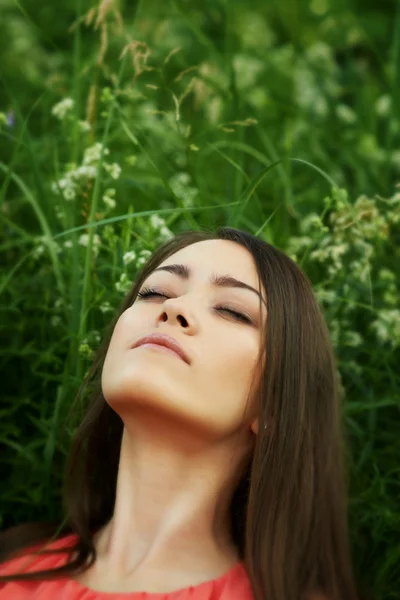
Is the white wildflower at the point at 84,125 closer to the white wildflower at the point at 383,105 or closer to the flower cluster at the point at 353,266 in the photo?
the flower cluster at the point at 353,266

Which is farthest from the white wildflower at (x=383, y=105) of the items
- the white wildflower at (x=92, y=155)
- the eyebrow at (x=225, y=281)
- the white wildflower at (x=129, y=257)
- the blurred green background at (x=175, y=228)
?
the eyebrow at (x=225, y=281)

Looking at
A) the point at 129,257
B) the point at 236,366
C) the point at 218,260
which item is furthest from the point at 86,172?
the point at 236,366

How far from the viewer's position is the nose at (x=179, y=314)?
7.20 feet

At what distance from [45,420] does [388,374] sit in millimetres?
934

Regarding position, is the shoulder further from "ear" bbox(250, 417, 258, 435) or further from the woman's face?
"ear" bbox(250, 417, 258, 435)

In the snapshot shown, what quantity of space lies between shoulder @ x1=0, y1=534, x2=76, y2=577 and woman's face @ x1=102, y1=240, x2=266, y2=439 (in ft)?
1.24

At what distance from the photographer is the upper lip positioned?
2158 millimetres

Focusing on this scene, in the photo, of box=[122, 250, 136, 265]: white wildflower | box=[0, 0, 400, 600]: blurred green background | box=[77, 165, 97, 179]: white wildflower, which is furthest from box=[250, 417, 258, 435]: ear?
box=[77, 165, 97, 179]: white wildflower

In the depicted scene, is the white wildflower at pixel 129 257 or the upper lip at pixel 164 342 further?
the white wildflower at pixel 129 257

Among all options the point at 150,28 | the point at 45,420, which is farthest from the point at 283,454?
the point at 150,28

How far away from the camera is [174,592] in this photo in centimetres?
216

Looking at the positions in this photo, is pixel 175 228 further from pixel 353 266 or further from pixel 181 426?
pixel 181 426

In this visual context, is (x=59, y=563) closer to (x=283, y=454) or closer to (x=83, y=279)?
(x=283, y=454)

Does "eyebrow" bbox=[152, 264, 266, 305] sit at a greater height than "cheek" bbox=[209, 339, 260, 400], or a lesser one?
greater
